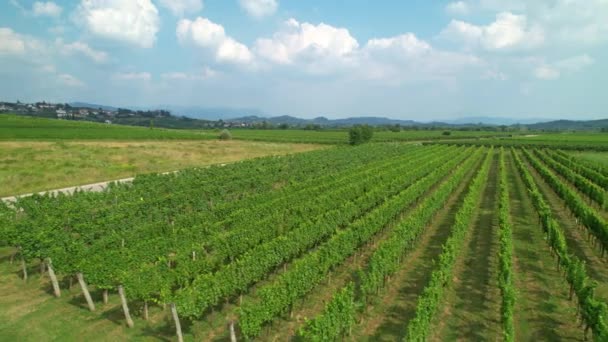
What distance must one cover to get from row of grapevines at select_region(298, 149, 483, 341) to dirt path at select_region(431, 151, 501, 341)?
8.02 ft

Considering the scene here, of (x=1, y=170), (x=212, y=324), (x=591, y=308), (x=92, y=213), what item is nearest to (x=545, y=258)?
(x=591, y=308)

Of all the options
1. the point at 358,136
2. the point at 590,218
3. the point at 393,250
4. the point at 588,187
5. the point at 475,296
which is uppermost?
the point at 358,136

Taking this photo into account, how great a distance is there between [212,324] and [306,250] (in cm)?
733

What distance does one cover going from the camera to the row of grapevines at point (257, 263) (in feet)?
36.4

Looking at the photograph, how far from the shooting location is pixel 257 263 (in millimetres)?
13711

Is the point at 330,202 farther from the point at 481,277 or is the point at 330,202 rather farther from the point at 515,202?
the point at 515,202

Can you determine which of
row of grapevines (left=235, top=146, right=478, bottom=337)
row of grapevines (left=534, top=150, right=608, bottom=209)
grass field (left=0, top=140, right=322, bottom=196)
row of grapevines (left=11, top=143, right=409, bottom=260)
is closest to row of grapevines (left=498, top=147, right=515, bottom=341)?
row of grapevines (left=235, top=146, right=478, bottom=337)

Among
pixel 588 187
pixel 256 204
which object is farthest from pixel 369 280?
pixel 588 187

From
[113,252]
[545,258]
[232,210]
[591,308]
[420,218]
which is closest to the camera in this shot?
[591,308]

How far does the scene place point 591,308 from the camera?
10.5m

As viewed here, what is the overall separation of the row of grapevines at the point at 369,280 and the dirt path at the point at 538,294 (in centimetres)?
469

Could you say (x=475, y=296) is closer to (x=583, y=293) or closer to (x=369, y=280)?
(x=583, y=293)

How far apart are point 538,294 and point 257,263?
11.1m

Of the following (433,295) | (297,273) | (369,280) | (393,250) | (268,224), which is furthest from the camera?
(268,224)
